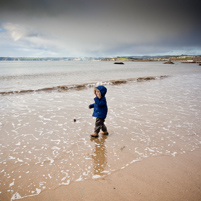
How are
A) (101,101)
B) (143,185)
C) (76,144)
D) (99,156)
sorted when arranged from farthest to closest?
(101,101)
(76,144)
(99,156)
(143,185)

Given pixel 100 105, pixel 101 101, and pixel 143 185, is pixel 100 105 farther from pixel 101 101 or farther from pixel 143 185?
pixel 143 185

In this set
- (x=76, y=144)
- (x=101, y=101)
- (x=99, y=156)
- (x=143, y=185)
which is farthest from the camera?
(x=101, y=101)

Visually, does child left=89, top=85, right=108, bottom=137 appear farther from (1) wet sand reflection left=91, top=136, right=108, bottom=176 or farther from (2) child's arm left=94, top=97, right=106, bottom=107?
(1) wet sand reflection left=91, top=136, right=108, bottom=176

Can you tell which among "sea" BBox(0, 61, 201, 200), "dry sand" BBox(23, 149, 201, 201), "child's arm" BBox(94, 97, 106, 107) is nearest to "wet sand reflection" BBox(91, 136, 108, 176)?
"sea" BBox(0, 61, 201, 200)

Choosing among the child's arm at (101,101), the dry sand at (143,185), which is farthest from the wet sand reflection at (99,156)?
the child's arm at (101,101)

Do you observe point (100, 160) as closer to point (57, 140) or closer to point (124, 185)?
point (124, 185)

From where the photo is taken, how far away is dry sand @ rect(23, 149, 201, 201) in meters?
3.01

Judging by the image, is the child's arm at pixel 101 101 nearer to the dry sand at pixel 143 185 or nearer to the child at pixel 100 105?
the child at pixel 100 105

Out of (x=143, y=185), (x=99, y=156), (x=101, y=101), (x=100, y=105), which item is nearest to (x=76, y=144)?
(x=99, y=156)

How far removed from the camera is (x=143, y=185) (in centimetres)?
331

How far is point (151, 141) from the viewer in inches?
210

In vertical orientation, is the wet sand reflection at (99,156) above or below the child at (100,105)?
below

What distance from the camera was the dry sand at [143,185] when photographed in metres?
3.01

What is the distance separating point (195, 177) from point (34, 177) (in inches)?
152
